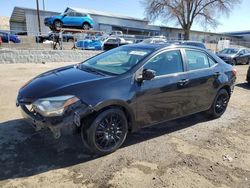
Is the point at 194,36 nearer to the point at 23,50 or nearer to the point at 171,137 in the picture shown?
the point at 23,50

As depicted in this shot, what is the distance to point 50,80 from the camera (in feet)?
12.4

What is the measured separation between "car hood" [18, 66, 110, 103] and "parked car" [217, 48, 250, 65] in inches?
674

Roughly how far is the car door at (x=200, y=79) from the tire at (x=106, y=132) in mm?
1550

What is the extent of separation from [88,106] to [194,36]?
2072 inches

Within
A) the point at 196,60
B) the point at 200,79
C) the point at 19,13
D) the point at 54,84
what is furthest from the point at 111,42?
the point at 19,13

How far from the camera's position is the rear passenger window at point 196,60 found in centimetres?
474

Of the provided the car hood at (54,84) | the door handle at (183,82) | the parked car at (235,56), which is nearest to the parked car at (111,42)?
the parked car at (235,56)

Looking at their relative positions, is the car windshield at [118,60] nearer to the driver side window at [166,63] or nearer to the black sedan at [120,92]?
the black sedan at [120,92]

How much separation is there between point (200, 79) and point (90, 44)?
16.1 meters

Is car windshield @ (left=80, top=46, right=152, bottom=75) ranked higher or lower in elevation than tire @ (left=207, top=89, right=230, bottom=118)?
higher

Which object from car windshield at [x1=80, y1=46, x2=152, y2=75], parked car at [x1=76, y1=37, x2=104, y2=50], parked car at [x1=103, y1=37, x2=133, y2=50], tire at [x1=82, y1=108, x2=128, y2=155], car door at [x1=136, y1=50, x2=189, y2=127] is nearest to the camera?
tire at [x1=82, y1=108, x2=128, y2=155]

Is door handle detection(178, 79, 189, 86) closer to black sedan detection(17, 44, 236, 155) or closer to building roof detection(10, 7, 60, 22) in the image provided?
black sedan detection(17, 44, 236, 155)

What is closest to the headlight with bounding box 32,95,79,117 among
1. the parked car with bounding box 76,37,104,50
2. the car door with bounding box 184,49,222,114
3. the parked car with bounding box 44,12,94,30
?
the car door with bounding box 184,49,222,114

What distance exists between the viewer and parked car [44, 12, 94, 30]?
23.4 m
